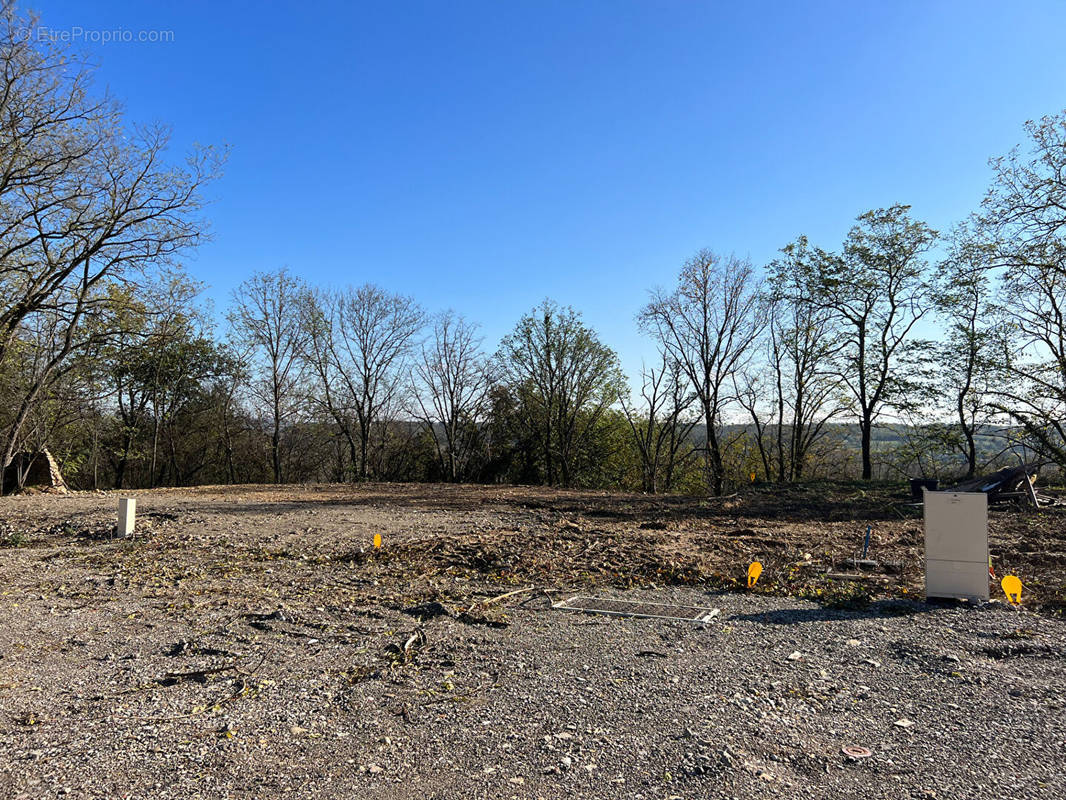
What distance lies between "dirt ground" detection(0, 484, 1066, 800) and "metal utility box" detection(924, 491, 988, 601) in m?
0.24

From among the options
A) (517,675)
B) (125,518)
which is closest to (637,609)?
(517,675)

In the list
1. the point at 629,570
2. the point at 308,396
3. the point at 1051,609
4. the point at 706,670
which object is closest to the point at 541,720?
the point at 706,670

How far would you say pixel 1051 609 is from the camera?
5.88m

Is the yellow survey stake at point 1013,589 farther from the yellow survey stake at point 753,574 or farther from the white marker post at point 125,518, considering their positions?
the white marker post at point 125,518

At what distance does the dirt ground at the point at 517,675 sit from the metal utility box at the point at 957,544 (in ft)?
0.78

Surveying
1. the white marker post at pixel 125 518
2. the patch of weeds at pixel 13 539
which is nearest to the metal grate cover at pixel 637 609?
the white marker post at pixel 125 518

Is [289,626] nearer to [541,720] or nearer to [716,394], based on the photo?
[541,720]

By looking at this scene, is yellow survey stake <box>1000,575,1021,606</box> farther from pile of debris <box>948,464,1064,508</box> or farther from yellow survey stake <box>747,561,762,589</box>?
pile of debris <box>948,464,1064,508</box>

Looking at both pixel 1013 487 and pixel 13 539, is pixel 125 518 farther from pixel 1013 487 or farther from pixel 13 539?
pixel 1013 487

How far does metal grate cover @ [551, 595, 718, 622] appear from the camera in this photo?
583 cm

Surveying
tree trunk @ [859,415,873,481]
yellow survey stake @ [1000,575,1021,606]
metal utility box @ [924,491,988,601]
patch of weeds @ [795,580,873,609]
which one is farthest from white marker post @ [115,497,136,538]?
tree trunk @ [859,415,873,481]

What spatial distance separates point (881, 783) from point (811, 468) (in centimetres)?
2962

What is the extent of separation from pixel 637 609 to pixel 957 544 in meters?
2.97

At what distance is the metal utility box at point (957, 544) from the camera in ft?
19.5
